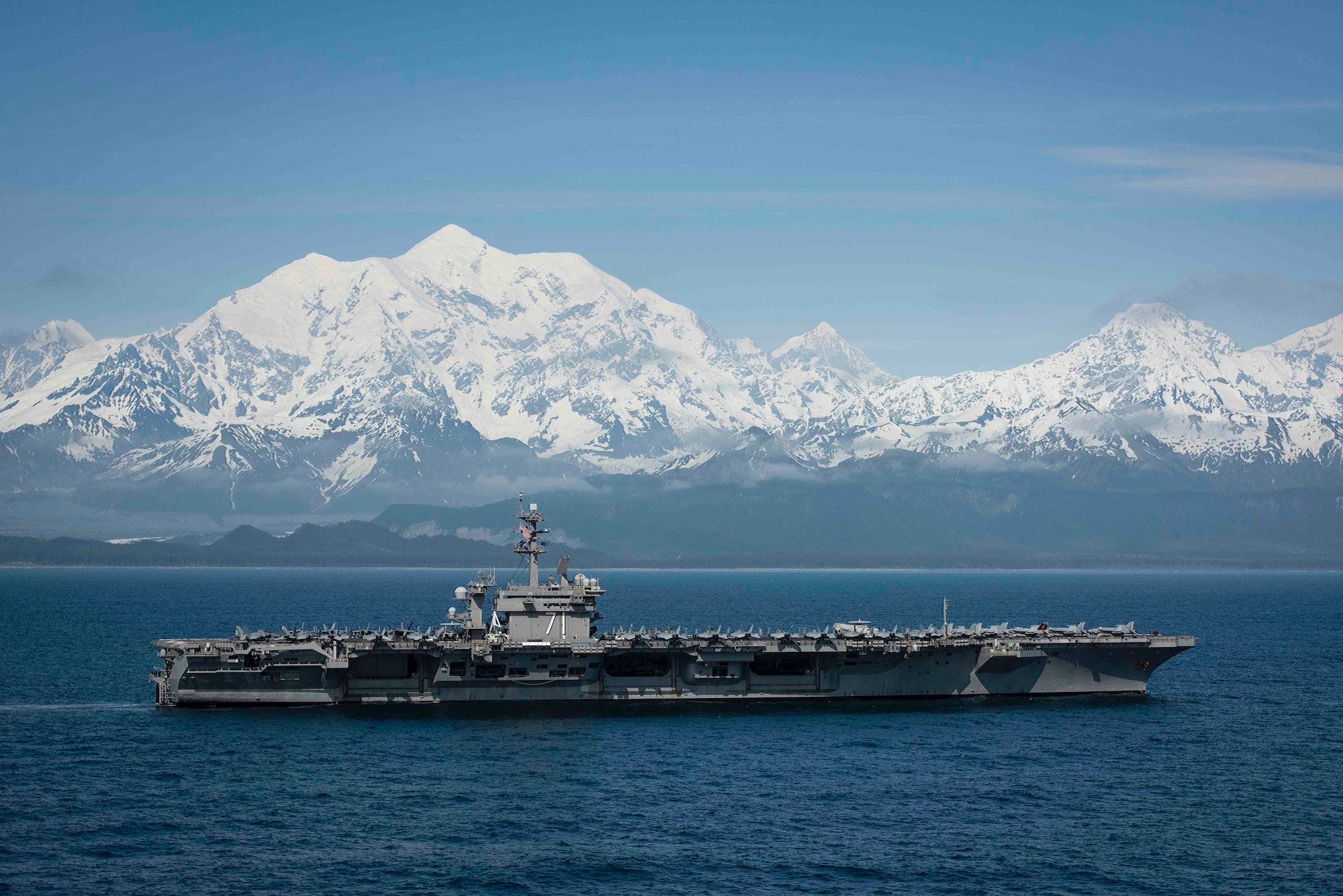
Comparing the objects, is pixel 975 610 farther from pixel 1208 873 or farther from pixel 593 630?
pixel 1208 873

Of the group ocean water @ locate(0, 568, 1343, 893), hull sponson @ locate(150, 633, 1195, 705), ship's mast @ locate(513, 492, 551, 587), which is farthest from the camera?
ship's mast @ locate(513, 492, 551, 587)

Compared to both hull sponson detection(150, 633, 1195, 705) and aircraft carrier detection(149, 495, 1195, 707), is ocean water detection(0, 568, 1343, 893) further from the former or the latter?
aircraft carrier detection(149, 495, 1195, 707)

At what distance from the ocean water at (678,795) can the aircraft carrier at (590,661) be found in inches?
40.6

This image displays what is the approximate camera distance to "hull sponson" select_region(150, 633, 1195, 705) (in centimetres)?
6569

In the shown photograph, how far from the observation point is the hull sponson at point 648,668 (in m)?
65.7

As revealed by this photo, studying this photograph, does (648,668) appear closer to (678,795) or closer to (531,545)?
(531,545)

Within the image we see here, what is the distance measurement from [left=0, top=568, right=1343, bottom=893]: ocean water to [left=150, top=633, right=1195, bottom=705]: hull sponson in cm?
93

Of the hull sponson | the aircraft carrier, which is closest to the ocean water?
the hull sponson

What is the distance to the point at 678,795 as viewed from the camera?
51.6m

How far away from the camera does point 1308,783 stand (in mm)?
54312

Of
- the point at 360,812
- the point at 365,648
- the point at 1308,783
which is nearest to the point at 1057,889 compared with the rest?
the point at 1308,783

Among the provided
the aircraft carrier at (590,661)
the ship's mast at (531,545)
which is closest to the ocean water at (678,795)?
the aircraft carrier at (590,661)

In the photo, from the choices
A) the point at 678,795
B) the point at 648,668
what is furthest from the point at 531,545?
the point at 678,795

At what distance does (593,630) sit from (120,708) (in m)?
21.3
